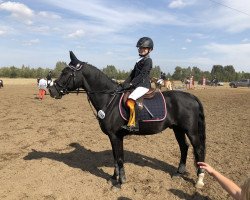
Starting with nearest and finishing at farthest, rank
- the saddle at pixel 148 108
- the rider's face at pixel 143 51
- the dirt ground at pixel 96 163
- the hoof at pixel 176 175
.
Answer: the dirt ground at pixel 96 163 → the saddle at pixel 148 108 → the rider's face at pixel 143 51 → the hoof at pixel 176 175

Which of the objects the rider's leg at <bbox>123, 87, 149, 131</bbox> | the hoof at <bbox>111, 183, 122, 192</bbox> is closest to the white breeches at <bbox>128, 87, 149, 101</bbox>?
the rider's leg at <bbox>123, 87, 149, 131</bbox>

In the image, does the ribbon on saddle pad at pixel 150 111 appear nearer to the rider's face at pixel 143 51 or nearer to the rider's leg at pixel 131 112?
the rider's leg at pixel 131 112

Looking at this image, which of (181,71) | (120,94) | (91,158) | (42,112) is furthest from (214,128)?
(181,71)

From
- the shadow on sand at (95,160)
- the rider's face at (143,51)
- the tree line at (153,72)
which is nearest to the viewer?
the rider's face at (143,51)

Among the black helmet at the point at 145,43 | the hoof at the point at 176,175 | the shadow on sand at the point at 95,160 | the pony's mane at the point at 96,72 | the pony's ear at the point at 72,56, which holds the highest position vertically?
the black helmet at the point at 145,43

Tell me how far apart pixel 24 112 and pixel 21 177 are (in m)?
10.7

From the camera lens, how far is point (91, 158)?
29.2 ft

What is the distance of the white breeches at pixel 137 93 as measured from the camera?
6.80m

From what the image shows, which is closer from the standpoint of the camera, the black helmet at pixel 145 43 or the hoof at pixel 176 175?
the black helmet at pixel 145 43

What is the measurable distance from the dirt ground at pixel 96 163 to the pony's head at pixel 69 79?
2.03 m

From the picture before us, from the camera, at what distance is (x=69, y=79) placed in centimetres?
702

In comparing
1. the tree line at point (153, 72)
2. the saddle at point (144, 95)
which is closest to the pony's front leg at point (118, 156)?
the saddle at point (144, 95)

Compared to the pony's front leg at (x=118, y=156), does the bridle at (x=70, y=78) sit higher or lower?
higher

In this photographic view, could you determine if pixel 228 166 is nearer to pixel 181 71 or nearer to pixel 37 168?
pixel 37 168
